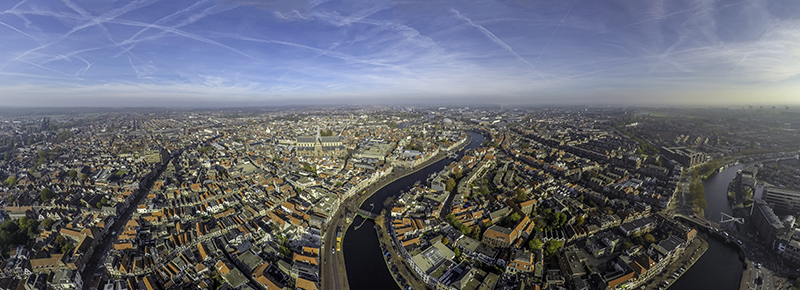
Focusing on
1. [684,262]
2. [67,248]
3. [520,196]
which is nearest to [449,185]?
[520,196]

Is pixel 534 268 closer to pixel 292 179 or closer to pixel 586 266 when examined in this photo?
pixel 586 266

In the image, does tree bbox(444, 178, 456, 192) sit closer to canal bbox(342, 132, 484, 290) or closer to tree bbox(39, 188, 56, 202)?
canal bbox(342, 132, 484, 290)

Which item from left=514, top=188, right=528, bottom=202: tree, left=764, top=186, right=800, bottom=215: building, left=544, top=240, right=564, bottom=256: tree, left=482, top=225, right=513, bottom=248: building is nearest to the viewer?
left=544, top=240, right=564, bottom=256: tree

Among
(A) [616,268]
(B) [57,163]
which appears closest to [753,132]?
(A) [616,268]

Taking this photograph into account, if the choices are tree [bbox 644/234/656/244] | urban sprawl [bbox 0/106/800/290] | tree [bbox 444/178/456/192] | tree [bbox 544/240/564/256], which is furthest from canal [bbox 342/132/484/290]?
tree [bbox 644/234/656/244]

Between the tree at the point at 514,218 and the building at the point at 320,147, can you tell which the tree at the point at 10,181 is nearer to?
the building at the point at 320,147

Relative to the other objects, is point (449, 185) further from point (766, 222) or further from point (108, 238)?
point (108, 238)
